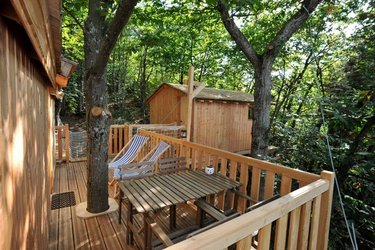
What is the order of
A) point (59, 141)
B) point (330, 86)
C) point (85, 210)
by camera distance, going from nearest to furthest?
1. point (85, 210)
2. point (330, 86)
3. point (59, 141)

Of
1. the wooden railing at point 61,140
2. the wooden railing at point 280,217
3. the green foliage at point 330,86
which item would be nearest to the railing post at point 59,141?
the wooden railing at point 61,140

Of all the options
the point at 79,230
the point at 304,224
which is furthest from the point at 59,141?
the point at 304,224

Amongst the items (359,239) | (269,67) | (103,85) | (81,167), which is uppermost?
(269,67)

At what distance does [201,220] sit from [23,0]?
2984 millimetres

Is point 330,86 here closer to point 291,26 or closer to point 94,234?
point 291,26

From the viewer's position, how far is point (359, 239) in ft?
14.1

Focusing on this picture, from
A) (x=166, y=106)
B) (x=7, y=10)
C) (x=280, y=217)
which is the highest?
(x=7, y=10)

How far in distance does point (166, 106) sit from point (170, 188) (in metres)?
8.24

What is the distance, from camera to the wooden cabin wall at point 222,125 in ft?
30.8

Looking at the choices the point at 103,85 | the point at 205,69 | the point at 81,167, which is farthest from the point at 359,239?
the point at 205,69

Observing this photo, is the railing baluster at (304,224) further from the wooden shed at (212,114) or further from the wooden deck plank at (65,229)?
the wooden shed at (212,114)

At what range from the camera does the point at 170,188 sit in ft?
9.70

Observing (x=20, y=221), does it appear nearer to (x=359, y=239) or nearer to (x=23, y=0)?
(x=23, y=0)

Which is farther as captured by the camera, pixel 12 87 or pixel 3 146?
pixel 12 87
